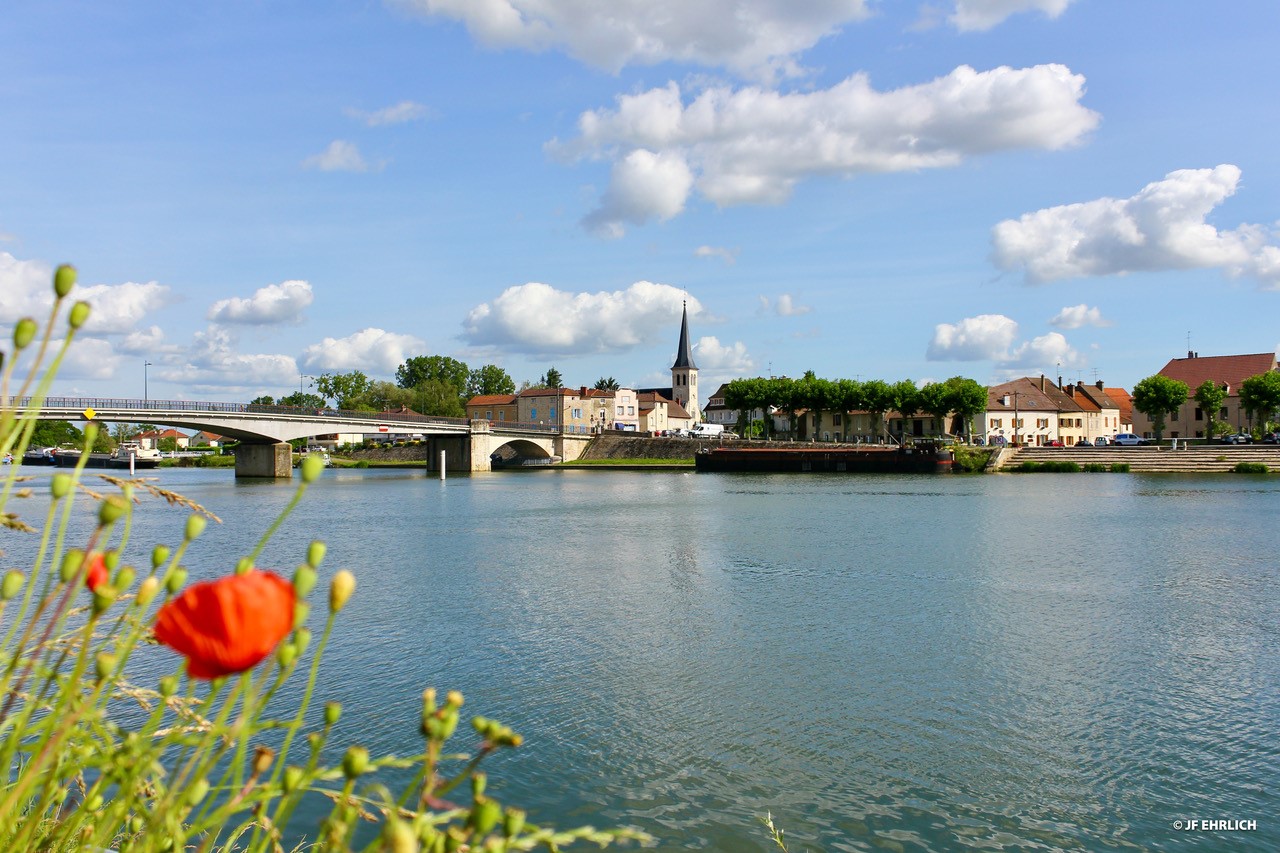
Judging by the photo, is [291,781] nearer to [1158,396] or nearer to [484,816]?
[484,816]

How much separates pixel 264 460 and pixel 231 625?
80472mm

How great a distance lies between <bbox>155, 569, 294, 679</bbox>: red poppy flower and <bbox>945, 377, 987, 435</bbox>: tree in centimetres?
9604

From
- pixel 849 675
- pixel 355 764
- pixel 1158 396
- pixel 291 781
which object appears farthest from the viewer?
pixel 1158 396

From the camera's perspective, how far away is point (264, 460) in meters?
76.1

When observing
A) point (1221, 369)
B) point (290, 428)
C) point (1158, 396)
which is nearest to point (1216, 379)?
point (1221, 369)

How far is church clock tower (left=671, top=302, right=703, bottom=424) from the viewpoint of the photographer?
153 m

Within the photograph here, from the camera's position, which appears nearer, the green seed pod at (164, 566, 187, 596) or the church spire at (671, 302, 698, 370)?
the green seed pod at (164, 566, 187, 596)

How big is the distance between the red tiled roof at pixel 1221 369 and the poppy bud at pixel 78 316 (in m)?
115

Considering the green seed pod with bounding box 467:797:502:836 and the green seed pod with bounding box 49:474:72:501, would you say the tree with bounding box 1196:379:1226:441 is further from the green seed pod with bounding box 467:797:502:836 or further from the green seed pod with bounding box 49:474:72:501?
the green seed pod with bounding box 49:474:72:501

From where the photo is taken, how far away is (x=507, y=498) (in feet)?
179

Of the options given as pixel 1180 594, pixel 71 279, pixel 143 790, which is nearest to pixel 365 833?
pixel 143 790

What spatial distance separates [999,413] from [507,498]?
6899cm

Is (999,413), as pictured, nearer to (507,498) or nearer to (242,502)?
(507,498)

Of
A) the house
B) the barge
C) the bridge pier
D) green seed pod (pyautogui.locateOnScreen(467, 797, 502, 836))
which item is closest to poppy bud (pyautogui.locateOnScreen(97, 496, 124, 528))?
green seed pod (pyautogui.locateOnScreen(467, 797, 502, 836))
